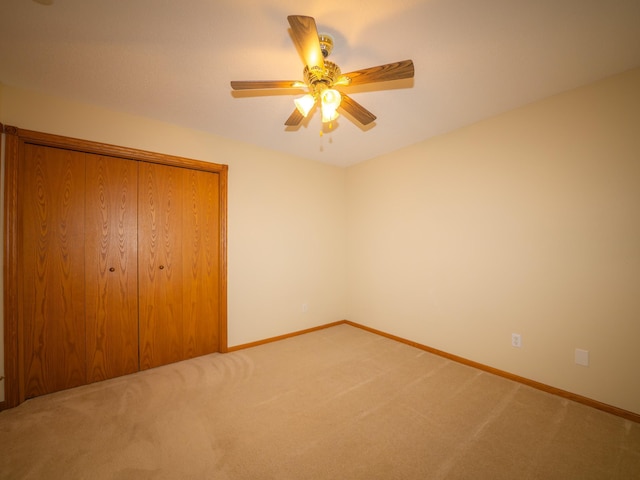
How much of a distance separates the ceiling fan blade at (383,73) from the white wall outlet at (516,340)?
238 centimetres

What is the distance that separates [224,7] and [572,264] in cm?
298

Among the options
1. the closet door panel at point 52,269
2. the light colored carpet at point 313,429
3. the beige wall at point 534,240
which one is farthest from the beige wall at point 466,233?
the light colored carpet at point 313,429

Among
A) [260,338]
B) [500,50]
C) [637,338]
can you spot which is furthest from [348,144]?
[637,338]

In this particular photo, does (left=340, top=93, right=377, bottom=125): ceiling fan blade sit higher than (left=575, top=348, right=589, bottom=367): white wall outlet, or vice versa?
(left=340, top=93, right=377, bottom=125): ceiling fan blade

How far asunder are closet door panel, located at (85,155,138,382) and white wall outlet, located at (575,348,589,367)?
382 centimetres

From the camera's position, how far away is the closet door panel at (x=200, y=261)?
9.02 ft

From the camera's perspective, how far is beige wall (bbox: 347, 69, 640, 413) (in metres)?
1.86

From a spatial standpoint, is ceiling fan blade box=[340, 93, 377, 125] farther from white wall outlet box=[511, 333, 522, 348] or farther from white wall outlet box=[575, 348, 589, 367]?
white wall outlet box=[575, 348, 589, 367]

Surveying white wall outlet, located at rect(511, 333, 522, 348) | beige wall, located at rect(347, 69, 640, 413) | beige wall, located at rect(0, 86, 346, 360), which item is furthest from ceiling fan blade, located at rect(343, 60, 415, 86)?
white wall outlet, located at rect(511, 333, 522, 348)

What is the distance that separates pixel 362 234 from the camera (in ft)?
12.7

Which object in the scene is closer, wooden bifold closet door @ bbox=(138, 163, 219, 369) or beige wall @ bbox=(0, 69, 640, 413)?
beige wall @ bbox=(0, 69, 640, 413)

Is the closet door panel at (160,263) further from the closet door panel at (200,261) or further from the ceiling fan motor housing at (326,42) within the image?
the ceiling fan motor housing at (326,42)

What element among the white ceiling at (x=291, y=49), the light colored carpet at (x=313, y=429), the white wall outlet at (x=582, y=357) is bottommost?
the light colored carpet at (x=313, y=429)

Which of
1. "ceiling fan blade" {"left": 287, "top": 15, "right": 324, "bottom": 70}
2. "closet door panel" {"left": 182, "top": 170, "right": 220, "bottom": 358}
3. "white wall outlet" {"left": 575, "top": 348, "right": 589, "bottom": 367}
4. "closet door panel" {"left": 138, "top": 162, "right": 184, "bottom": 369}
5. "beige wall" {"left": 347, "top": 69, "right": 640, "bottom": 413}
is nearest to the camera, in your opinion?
"ceiling fan blade" {"left": 287, "top": 15, "right": 324, "bottom": 70}
